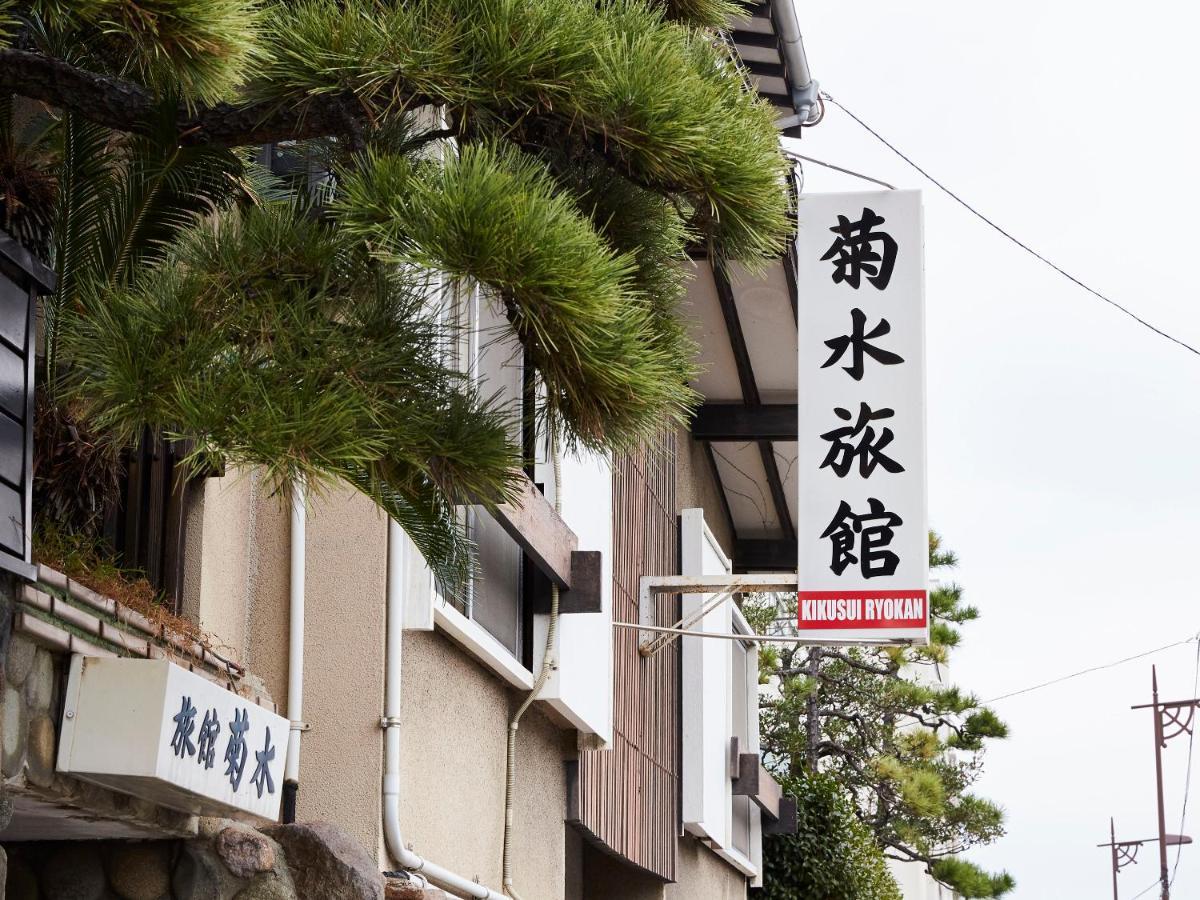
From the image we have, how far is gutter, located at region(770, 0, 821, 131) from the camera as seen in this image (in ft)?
38.6

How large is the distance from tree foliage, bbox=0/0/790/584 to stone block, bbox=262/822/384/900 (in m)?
1.69

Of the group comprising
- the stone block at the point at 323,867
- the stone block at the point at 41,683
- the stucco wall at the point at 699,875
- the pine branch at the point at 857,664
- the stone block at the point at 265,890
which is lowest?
the stone block at the point at 265,890

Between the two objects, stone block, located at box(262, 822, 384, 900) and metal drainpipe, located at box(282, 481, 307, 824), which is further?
metal drainpipe, located at box(282, 481, 307, 824)

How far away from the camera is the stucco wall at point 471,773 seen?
7.62 m

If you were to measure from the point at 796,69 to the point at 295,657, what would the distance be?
699 centimetres

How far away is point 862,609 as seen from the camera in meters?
10.5

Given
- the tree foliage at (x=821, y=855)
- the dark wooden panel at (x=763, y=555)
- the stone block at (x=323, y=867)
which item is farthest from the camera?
the dark wooden panel at (x=763, y=555)

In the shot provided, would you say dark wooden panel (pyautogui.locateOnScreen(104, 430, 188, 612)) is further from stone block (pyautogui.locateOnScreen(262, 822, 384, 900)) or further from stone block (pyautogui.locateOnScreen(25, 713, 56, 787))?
stone block (pyautogui.locateOnScreen(25, 713, 56, 787))

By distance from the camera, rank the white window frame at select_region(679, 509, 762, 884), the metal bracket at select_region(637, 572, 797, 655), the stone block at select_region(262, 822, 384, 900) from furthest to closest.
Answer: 1. the white window frame at select_region(679, 509, 762, 884)
2. the metal bracket at select_region(637, 572, 797, 655)
3. the stone block at select_region(262, 822, 384, 900)

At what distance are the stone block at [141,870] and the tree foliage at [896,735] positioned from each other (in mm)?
15436

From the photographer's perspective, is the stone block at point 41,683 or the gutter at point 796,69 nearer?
the stone block at point 41,683

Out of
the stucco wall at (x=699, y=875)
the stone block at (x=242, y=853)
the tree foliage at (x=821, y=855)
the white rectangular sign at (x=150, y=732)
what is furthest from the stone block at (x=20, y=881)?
the tree foliage at (x=821, y=855)

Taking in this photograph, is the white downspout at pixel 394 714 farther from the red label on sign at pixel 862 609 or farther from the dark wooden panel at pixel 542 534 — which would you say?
the red label on sign at pixel 862 609

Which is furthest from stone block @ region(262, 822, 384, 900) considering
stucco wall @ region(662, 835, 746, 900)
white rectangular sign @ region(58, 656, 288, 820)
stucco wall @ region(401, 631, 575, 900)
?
stucco wall @ region(662, 835, 746, 900)
